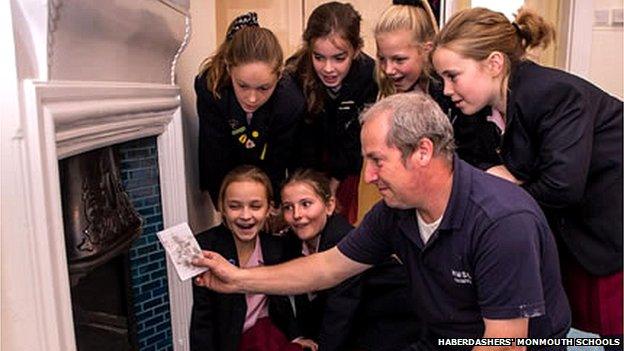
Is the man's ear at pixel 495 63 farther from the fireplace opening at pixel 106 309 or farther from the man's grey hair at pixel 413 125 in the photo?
the fireplace opening at pixel 106 309

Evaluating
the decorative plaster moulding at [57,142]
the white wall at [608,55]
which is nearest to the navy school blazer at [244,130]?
the decorative plaster moulding at [57,142]

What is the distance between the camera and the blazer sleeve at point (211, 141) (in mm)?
1911

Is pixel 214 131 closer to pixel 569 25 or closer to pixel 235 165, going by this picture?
pixel 235 165

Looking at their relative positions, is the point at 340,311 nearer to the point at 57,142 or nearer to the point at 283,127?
the point at 283,127

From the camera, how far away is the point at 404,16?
6.14ft

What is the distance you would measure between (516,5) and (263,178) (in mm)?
2216

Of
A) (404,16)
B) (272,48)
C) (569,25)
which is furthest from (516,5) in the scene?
(272,48)

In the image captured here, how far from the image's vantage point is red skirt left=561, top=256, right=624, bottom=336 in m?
1.53

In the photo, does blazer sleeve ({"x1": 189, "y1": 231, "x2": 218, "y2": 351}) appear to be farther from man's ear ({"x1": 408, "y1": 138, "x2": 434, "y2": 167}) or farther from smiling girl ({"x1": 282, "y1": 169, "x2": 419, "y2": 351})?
man's ear ({"x1": 408, "y1": 138, "x2": 434, "y2": 167})

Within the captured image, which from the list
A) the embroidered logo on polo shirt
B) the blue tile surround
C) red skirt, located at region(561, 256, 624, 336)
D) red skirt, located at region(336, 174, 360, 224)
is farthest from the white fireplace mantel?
red skirt, located at region(561, 256, 624, 336)

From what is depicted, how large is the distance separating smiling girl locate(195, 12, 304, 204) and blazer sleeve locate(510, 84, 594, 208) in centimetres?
79

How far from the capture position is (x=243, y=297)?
1.81m

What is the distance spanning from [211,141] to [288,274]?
1.96ft

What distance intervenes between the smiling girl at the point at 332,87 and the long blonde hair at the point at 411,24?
0.10 m
